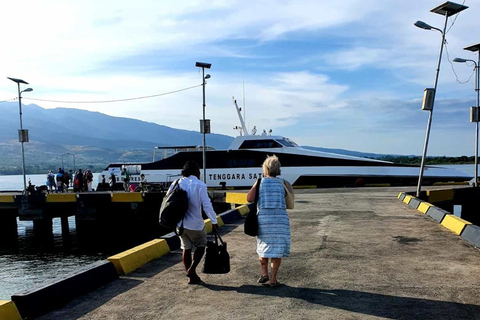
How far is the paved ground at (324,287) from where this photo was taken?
4.79 m

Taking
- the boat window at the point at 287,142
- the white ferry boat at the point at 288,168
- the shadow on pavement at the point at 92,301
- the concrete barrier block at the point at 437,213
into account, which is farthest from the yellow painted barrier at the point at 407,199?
the boat window at the point at 287,142

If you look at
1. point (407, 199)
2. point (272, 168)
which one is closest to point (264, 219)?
point (272, 168)

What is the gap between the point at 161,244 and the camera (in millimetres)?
8125

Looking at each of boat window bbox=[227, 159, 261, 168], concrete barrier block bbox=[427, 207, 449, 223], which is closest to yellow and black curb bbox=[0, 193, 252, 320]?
concrete barrier block bbox=[427, 207, 449, 223]

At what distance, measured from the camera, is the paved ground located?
479 centimetres

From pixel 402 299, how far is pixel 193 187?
9.78 feet

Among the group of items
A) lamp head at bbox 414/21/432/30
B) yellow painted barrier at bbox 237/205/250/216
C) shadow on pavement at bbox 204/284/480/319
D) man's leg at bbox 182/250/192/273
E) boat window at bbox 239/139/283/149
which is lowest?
yellow painted barrier at bbox 237/205/250/216

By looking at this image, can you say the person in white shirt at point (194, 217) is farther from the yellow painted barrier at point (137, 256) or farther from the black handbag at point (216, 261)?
the yellow painted barrier at point (137, 256)

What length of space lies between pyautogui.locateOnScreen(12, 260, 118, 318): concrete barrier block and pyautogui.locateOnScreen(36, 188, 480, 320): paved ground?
139 mm

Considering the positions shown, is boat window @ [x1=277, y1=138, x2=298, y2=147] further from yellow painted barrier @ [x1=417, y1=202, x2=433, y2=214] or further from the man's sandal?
the man's sandal

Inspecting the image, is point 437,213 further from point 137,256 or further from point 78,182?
point 78,182

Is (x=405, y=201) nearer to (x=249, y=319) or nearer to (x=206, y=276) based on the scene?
(x=206, y=276)

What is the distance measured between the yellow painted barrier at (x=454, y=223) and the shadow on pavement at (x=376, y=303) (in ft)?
16.5

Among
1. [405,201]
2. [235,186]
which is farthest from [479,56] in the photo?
[235,186]
